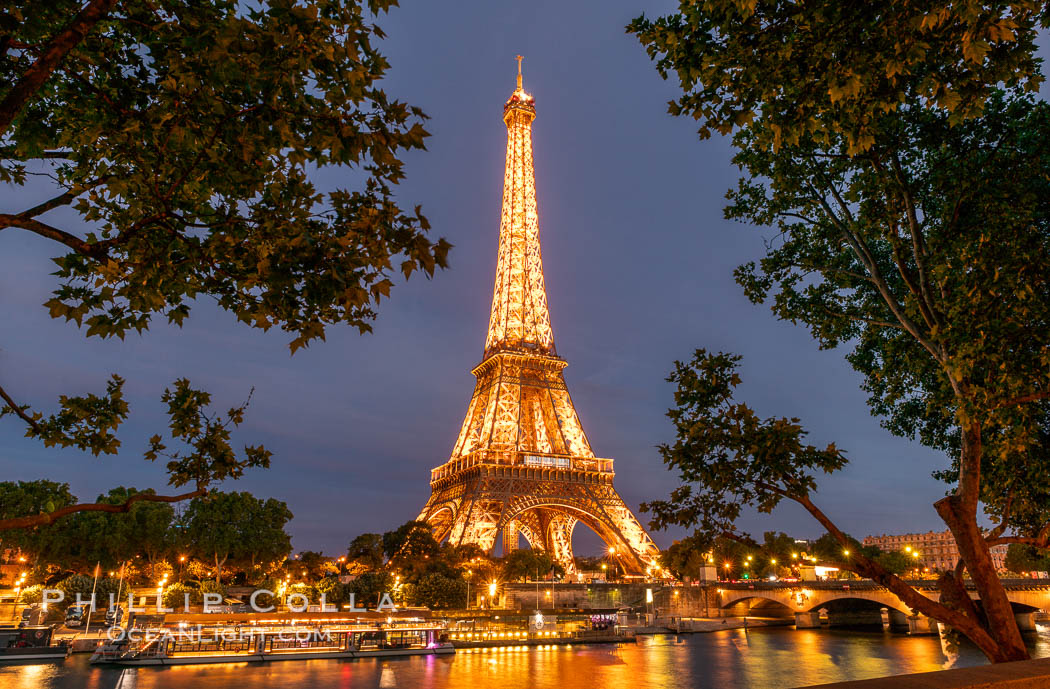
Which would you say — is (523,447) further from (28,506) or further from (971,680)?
(971,680)

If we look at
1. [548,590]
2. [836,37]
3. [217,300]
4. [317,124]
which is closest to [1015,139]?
[836,37]

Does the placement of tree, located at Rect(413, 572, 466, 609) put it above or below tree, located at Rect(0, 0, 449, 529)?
below

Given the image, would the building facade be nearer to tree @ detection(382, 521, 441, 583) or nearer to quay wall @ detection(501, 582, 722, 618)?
quay wall @ detection(501, 582, 722, 618)

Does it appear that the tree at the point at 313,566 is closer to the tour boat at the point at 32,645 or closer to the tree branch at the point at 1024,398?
the tour boat at the point at 32,645

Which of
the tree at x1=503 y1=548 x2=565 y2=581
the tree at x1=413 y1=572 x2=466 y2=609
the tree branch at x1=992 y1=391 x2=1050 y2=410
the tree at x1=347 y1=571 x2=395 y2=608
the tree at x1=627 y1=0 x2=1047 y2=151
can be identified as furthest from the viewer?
the tree at x1=503 y1=548 x2=565 y2=581

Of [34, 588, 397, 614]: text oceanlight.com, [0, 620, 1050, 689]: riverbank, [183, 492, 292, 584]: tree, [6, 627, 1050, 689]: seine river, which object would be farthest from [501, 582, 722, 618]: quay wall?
Answer: [183, 492, 292, 584]: tree

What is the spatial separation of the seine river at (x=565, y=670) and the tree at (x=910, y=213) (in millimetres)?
19459

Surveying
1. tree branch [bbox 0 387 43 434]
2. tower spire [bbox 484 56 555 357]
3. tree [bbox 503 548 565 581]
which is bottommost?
tree [bbox 503 548 565 581]

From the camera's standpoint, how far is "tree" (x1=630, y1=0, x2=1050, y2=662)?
571 cm

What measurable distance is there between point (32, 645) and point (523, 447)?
126ft

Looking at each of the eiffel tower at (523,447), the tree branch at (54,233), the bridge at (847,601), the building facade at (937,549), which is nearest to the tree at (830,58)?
the tree branch at (54,233)

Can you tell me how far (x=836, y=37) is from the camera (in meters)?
5.66

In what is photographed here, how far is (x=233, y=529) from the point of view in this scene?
58969 millimetres

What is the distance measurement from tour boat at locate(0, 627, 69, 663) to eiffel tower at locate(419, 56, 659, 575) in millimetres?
27313
